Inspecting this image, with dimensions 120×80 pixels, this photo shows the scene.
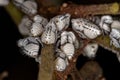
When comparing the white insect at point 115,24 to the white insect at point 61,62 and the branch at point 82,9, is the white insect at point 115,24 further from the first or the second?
the white insect at point 61,62

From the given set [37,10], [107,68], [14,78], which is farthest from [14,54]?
[107,68]

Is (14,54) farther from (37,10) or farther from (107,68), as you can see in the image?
(107,68)

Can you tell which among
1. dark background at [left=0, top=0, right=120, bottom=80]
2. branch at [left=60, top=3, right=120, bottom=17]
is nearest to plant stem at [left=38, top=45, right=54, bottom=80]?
branch at [left=60, top=3, right=120, bottom=17]

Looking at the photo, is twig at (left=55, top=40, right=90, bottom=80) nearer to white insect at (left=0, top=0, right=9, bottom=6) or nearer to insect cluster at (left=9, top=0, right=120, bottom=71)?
insect cluster at (left=9, top=0, right=120, bottom=71)

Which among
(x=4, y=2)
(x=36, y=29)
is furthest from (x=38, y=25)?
(x=4, y=2)

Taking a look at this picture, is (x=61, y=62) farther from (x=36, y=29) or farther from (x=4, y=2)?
(x=4, y=2)
